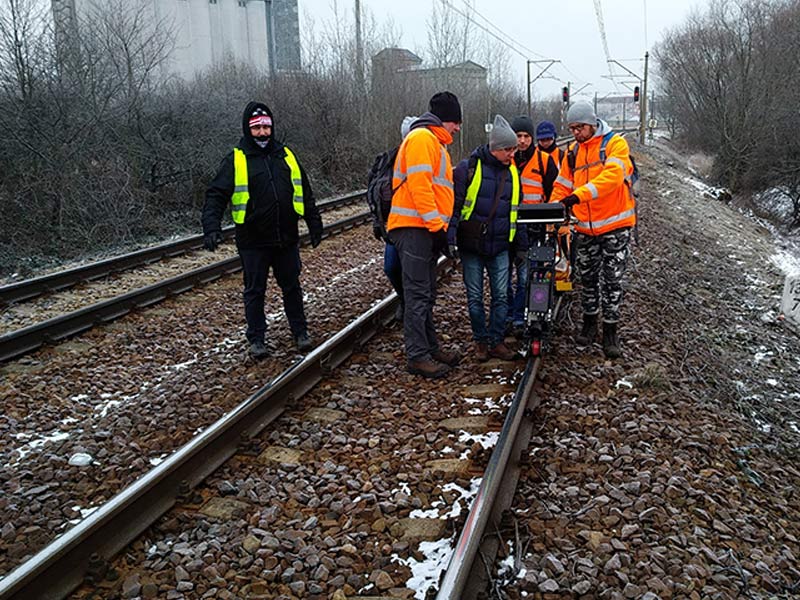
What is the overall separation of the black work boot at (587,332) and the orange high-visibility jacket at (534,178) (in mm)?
1201

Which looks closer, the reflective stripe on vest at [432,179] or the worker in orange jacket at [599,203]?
the reflective stripe on vest at [432,179]

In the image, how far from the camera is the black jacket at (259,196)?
5992mm

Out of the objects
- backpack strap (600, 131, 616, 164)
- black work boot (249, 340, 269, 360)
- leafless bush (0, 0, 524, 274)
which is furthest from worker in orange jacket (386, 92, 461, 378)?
leafless bush (0, 0, 524, 274)

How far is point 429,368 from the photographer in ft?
18.7

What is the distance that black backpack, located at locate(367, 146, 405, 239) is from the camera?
5746mm

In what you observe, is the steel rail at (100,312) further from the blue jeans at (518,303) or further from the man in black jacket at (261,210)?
the blue jeans at (518,303)

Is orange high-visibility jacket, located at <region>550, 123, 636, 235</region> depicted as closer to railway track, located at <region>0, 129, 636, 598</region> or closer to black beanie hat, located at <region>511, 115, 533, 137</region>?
black beanie hat, located at <region>511, 115, 533, 137</region>

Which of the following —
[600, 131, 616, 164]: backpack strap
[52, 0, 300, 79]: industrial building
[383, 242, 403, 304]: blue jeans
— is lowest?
[383, 242, 403, 304]: blue jeans

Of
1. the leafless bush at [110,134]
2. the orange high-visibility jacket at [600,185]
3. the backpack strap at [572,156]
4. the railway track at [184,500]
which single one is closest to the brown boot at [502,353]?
the railway track at [184,500]

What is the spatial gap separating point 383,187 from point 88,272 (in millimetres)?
5500

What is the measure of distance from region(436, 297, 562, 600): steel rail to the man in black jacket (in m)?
2.43

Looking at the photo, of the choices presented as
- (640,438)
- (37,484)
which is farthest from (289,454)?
(640,438)

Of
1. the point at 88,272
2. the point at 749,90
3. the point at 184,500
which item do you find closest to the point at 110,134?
the point at 88,272

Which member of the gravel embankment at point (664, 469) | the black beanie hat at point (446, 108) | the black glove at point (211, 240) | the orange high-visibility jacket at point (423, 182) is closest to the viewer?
the gravel embankment at point (664, 469)
